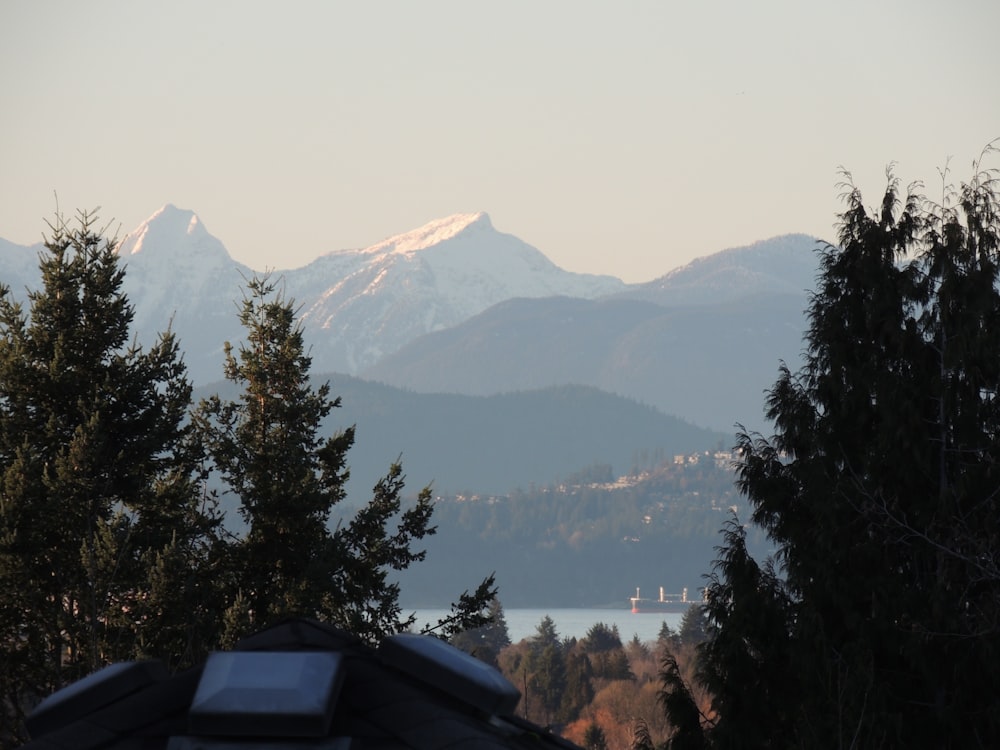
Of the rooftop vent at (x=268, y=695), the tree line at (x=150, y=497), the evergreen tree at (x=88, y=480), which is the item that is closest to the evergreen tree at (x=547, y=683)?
the tree line at (x=150, y=497)

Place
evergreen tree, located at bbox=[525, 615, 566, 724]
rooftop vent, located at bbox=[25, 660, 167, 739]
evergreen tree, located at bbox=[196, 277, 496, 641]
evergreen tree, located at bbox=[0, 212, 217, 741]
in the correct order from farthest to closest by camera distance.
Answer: evergreen tree, located at bbox=[525, 615, 566, 724] < evergreen tree, located at bbox=[196, 277, 496, 641] < evergreen tree, located at bbox=[0, 212, 217, 741] < rooftop vent, located at bbox=[25, 660, 167, 739]

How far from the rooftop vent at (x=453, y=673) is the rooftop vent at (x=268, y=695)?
21.2 inches

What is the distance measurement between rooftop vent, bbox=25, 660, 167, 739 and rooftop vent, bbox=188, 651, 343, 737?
2.14 ft

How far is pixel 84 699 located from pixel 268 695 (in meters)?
1.29

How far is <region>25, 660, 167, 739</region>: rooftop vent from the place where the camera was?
7031mm

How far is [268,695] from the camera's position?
6.22 metres

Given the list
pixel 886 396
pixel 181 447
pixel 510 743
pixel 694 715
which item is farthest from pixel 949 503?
pixel 510 743

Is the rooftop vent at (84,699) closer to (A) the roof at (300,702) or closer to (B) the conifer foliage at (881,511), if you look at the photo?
(A) the roof at (300,702)

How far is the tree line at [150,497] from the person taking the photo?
1176 inches

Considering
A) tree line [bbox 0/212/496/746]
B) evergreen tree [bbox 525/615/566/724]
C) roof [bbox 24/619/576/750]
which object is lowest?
evergreen tree [bbox 525/615/566/724]

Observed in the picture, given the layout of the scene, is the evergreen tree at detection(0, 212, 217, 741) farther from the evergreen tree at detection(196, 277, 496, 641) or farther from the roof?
the roof

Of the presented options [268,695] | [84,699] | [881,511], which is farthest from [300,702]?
[881,511]

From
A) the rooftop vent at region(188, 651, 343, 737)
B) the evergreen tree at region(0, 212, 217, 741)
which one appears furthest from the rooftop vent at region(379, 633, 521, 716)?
the evergreen tree at region(0, 212, 217, 741)

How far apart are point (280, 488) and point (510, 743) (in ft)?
102
